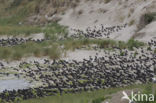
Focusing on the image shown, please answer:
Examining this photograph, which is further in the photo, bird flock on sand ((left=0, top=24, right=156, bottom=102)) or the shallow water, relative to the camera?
the shallow water

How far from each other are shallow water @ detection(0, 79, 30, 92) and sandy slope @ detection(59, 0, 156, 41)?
13223 mm

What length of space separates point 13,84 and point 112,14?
81.7 feet

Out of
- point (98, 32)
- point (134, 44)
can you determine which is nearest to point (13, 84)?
point (134, 44)

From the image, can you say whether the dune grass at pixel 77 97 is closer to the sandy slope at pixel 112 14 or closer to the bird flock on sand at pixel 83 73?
the bird flock on sand at pixel 83 73

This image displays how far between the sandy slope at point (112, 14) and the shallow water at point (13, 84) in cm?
1322

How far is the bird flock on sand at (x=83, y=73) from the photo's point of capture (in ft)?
55.6

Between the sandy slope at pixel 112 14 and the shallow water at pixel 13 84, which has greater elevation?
the sandy slope at pixel 112 14

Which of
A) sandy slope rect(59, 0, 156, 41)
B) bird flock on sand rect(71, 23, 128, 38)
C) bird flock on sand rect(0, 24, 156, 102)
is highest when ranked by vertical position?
sandy slope rect(59, 0, 156, 41)

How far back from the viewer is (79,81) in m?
18.2

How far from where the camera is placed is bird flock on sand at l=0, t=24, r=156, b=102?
55.6ft

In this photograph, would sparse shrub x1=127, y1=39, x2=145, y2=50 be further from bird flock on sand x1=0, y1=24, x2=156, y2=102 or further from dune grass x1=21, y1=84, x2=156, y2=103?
dune grass x1=21, y1=84, x2=156, y2=103

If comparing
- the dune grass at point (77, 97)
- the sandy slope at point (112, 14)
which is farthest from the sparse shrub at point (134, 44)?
the dune grass at point (77, 97)

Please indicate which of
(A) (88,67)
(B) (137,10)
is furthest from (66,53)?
(B) (137,10)

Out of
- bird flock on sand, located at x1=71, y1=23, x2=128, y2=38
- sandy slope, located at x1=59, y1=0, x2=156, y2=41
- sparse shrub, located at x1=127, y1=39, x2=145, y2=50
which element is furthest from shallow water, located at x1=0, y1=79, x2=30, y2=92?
bird flock on sand, located at x1=71, y1=23, x2=128, y2=38
